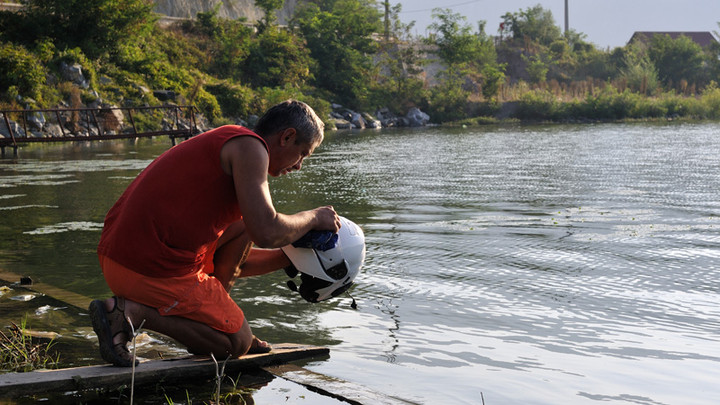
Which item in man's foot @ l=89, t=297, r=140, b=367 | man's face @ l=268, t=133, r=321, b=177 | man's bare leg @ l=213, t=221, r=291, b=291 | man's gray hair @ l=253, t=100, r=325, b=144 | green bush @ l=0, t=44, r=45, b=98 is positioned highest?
green bush @ l=0, t=44, r=45, b=98

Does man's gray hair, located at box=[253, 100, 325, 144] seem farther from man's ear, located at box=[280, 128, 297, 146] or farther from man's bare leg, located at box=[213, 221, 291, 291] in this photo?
man's bare leg, located at box=[213, 221, 291, 291]

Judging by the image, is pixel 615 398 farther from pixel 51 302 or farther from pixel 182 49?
pixel 182 49

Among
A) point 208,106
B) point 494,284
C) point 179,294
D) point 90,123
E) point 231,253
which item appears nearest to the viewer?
point 179,294

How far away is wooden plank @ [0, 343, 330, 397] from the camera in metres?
3.47

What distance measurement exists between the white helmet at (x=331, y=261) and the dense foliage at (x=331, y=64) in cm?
2814

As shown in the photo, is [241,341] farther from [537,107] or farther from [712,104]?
[712,104]

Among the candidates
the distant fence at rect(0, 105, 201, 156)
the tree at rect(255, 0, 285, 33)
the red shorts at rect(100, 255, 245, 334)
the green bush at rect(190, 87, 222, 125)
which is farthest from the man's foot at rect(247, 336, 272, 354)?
the tree at rect(255, 0, 285, 33)

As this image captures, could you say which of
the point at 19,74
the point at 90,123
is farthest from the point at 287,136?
the point at 90,123

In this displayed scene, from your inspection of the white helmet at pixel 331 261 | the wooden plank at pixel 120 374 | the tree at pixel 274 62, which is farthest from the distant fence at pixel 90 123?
the wooden plank at pixel 120 374

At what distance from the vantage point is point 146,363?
384cm

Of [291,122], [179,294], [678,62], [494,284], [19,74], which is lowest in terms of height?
[494,284]

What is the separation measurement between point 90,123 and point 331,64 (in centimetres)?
2722

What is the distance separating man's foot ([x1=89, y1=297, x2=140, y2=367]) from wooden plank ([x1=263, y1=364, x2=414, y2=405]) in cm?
70

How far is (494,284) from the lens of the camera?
6609mm
